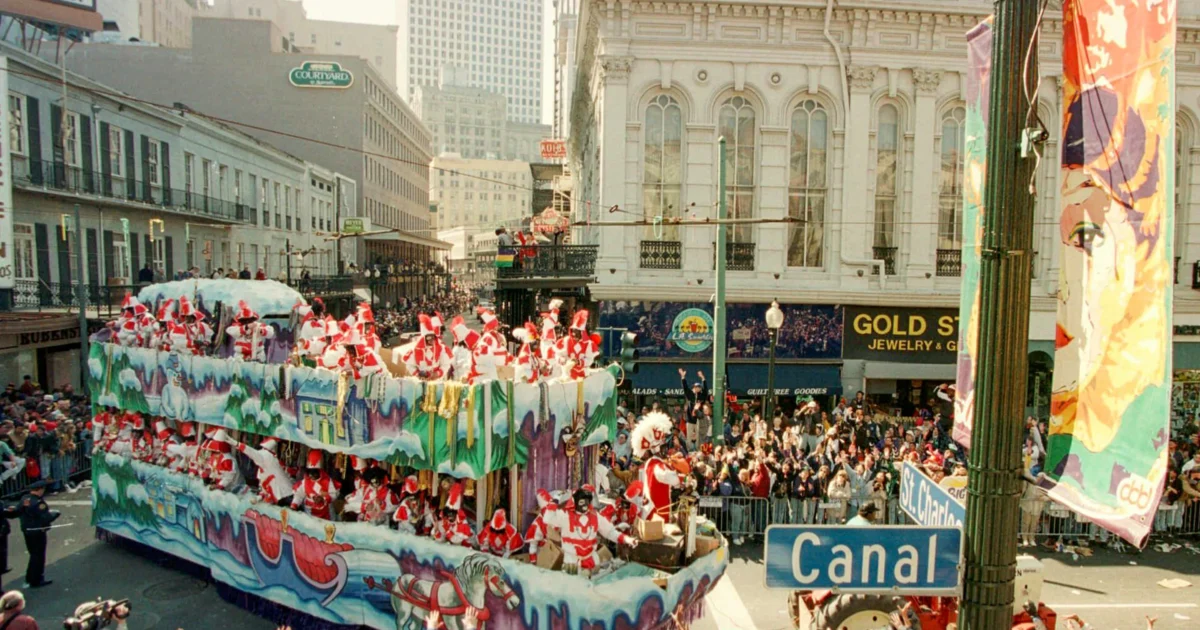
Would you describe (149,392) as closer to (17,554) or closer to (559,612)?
(17,554)

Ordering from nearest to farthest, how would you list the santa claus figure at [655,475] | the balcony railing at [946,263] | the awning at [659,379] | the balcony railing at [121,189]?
the santa claus figure at [655,475]
the awning at [659,379]
the balcony railing at [946,263]
the balcony railing at [121,189]

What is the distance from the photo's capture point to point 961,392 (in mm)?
4793

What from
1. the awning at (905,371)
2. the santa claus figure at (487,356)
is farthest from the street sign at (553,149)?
the santa claus figure at (487,356)

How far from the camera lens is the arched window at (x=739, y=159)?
21875 millimetres

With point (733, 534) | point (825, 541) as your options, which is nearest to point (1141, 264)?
point (825, 541)

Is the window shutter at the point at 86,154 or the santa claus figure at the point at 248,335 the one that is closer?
the santa claus figure at the point at 248,335

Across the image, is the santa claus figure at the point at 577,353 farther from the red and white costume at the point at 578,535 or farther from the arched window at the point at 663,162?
the arched window at the point at 663,162

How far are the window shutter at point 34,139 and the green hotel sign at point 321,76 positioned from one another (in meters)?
29.9

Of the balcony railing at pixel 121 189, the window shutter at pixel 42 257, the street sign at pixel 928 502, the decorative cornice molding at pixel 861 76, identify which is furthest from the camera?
the window shutter at pixel 42 257

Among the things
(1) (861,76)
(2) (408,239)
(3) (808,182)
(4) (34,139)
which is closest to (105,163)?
(4) (34,139)

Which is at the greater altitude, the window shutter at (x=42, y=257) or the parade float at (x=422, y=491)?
the window shutter at (x=42, y=257)

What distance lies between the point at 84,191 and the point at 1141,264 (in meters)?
28.1

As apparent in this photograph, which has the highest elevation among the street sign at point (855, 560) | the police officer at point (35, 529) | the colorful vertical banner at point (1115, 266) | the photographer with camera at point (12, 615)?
the colorful vertical banner at point (1115, 266)

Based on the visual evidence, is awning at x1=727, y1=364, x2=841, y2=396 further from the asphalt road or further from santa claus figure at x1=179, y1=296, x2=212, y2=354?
santa claus figure at x1=179, y1=296, x2=212, y2=354
